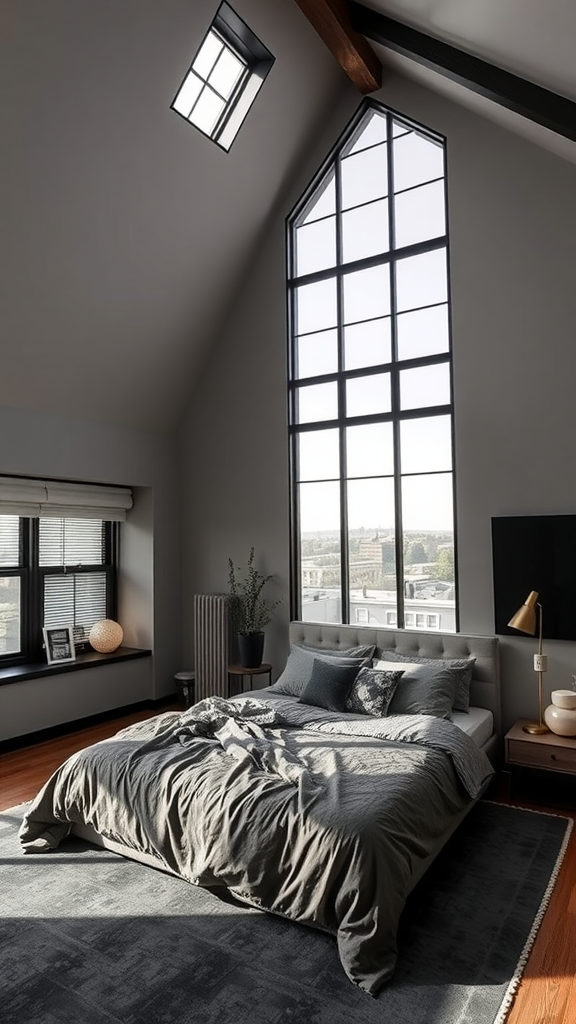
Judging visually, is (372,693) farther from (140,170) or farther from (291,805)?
(140,170)

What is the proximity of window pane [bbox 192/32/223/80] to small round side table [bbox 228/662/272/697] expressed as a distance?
4519 millimetres

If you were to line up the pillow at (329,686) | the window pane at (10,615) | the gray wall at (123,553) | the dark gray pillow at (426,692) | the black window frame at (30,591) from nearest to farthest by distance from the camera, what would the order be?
the dark gray pillow at (426,692) → the pillow at (329,686) → the gray wall at (123,553) → the window pane at (10,615) → the black window frame at (30,591)

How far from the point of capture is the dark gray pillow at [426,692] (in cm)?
406

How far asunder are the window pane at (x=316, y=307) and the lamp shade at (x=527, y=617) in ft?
9.20

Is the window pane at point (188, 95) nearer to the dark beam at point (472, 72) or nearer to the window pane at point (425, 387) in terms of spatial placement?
the dark beam at point (472, 72)

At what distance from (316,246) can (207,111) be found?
1374 millimetres

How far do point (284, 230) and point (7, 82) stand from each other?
2.73 m

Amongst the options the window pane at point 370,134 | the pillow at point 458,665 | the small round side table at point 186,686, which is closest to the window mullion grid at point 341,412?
the window pane at point 370,134

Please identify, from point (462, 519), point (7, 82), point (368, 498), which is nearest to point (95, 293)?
point (7, 82)

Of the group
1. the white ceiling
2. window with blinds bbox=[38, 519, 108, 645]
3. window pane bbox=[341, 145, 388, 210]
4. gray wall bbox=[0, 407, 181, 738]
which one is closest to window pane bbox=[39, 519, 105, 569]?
window with blinds bbox=[38, 519, 108, 645]

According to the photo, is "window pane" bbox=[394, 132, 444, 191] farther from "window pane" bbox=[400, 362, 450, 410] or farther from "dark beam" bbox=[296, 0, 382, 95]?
"window pane" bbox=[400, 362, 450, 410]

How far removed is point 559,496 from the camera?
4.38 m

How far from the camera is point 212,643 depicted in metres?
5.76

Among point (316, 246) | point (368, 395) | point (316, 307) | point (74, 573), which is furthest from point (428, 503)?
point (74, 573)
